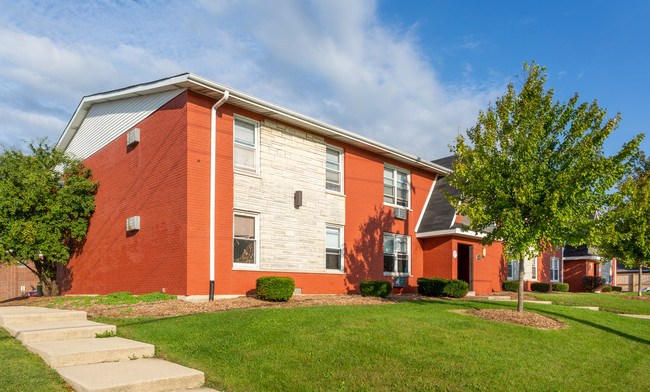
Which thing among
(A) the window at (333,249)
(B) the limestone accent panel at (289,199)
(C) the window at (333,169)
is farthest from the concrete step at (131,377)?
(C) the window at (333,169)

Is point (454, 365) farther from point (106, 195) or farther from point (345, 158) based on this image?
point (106, 195)

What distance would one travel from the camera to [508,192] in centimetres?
1139

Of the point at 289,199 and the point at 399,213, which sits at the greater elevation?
the point at 289,199

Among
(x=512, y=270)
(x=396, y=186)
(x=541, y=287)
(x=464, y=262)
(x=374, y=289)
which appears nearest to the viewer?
(x=374, y=289)

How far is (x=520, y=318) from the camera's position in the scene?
34.7 feet

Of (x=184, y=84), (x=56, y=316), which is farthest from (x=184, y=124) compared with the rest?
Result: (x=56, y=316)

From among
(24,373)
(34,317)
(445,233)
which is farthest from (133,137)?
(445,233)

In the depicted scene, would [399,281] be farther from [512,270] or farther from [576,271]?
[576,271]

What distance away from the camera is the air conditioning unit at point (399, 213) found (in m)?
20.1

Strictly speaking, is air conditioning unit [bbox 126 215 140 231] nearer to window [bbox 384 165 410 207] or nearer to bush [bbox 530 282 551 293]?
window [bbox 384 165 410 207]

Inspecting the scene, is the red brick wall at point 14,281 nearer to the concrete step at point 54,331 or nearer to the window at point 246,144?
the window at point 246,144

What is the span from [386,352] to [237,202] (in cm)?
842

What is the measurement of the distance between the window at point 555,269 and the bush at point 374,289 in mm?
20174

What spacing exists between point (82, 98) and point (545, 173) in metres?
15.7
